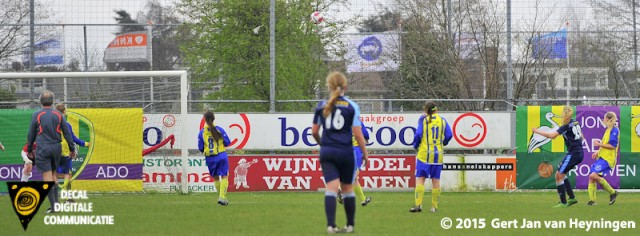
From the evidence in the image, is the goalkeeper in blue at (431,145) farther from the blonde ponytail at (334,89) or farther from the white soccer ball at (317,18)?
the white soccer ball at (317,18)

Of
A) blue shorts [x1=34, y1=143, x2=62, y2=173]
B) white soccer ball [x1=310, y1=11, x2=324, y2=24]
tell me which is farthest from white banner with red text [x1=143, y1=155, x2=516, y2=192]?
blue shorts [x1=34, y1=143, x2=62, y2=173]

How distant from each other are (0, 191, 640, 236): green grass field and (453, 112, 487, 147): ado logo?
231cm

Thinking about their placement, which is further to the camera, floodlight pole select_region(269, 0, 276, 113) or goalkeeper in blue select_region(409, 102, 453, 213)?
floodlight pole select_region(269, 0, 276, 113)

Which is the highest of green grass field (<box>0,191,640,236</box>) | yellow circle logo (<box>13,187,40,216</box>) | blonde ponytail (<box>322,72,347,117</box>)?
blonde ponytail (<box>322,72,347,117</box>)

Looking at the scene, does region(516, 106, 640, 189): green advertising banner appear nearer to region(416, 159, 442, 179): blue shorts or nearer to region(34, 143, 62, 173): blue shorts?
region(416, 159, 442, 179): blue shorts

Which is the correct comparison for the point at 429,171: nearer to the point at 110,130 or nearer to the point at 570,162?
the point at 570,162

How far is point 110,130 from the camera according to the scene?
2041 centimetres

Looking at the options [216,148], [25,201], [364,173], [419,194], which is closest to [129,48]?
[364,173]

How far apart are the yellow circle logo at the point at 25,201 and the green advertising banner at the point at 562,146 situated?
12.7 metres

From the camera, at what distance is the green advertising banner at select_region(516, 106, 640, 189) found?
72.4 ft

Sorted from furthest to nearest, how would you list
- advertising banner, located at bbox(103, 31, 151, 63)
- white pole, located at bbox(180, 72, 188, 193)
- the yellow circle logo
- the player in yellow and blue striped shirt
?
advertising banner, located at bbox(103, 31, 151, 63) < white pole, located at bbox(180, 72, 188, 193) < the player in yellow and blue striped shirt < the yellow circle logo

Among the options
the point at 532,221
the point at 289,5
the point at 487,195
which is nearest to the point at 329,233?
the point at 532,221

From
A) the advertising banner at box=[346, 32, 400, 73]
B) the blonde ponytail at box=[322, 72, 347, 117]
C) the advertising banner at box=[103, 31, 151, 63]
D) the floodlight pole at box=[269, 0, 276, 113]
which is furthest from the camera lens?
the advertising banner at box=[103, 31, 151, 63]

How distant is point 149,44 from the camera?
96.9 feet
